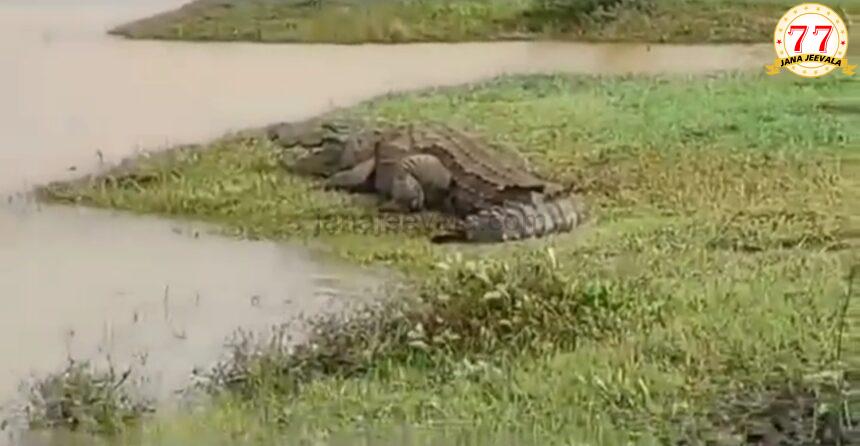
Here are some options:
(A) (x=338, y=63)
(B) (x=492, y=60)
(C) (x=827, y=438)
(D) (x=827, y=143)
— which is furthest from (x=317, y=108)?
(C) (x=827, y=438)

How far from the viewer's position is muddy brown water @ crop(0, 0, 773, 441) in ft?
4.85

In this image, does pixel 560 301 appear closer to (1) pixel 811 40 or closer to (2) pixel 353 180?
(2) pixel 353 180

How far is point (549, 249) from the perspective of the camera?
1.51 meters

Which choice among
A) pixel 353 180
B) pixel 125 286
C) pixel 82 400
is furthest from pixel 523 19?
pixel 82 400

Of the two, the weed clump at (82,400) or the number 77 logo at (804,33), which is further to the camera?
the number 77 logo at (804,33)

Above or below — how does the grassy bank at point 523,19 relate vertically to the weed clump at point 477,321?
above

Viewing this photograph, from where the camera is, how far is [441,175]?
153 centimetres

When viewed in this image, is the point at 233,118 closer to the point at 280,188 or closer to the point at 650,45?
the point at 280,188

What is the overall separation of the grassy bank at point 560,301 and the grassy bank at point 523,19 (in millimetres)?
115

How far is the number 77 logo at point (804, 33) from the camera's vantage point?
156cm

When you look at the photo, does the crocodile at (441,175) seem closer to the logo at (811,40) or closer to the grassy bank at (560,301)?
the grassy bank at (560,301)

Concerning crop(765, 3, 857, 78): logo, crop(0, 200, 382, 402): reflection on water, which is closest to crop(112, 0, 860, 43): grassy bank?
crop(765, 3, 857, 78): logo

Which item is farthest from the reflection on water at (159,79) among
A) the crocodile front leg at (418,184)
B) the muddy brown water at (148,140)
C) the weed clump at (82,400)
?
the weed clump at (82,400)

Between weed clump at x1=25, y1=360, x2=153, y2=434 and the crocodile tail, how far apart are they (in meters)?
0.43
